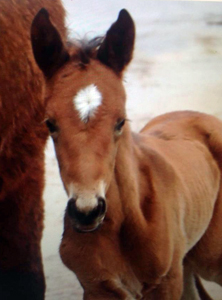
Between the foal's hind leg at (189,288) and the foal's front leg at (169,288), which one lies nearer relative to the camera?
the foal's front leg at (169,288)

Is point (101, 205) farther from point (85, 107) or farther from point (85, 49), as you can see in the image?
point (85, 49)

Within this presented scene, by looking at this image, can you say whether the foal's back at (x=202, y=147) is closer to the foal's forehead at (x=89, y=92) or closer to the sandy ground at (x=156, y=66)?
the sandy ground at (x=156, y=66)

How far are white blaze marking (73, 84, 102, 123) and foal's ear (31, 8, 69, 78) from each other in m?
0.12

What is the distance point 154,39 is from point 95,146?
25.9 inches

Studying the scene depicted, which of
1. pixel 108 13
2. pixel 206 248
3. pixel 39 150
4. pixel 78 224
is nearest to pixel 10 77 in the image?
pixel 39 150

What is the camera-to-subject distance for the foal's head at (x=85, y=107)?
3.52ft

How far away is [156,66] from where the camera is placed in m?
1.66

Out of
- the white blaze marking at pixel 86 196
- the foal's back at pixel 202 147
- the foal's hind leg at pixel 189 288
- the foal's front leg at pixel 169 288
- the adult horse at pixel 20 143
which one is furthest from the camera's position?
the foal's hind leg at pixel 189 288

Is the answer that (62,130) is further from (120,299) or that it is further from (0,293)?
(0,293)

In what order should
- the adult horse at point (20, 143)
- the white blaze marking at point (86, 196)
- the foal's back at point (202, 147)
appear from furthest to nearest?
the foal's back at point (202, 147) < the adult horse at point (20, 143) < the white blaze marking at point (86, 196)

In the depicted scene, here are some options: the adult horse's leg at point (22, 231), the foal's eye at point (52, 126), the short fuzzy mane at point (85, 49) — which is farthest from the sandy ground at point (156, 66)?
the foal's eye at point (52, 126)

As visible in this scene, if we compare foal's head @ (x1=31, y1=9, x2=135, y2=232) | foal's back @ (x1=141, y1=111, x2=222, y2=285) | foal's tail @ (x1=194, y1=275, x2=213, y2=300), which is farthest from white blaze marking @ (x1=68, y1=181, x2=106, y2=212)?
foal's tail @ (x1=194, y1=275, x2=213, y2=300)

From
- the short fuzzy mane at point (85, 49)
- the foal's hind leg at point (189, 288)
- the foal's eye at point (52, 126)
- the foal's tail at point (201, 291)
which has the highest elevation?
the short fuzzy mane at point (85, 49)

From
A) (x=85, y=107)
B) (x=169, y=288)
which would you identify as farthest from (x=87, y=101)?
(x=169, y=288)
